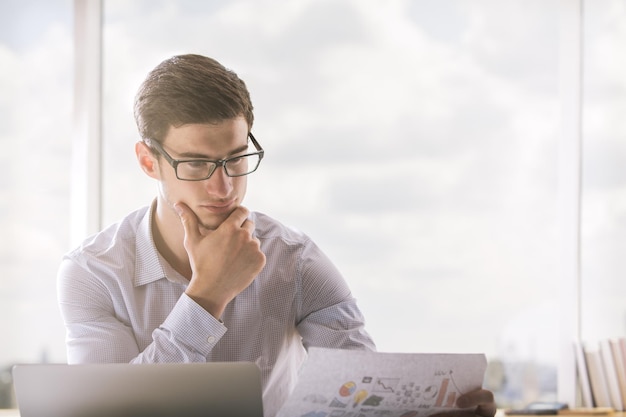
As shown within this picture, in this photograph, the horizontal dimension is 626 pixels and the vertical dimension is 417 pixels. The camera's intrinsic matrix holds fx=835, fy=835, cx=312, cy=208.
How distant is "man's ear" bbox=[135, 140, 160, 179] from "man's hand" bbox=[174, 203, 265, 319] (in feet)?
0.43

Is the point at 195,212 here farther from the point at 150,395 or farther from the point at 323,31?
the point at 323,31

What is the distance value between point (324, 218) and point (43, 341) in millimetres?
1180

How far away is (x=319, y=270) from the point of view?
6.75 feet

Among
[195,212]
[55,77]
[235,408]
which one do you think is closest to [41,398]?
[235,408]

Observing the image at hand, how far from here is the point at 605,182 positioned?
319 cm

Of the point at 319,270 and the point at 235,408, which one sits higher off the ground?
the point at 319,270

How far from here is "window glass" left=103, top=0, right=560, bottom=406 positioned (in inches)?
126

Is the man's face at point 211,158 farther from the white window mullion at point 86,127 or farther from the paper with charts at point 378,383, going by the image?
the white window mullion at point 86,127

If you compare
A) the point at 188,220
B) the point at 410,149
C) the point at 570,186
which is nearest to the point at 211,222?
the point at 188,220

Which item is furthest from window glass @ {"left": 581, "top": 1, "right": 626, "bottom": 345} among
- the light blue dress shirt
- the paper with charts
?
the paper with charts

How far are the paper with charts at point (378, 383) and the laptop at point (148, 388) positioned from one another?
8cm

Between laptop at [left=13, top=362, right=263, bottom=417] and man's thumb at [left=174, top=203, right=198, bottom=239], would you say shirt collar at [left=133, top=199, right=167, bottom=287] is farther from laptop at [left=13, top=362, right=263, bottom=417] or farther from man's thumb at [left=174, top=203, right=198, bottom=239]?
laptop at [left=13, top=362, right=263, bottom=417]

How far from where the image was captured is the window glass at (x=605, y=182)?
10.4 ft

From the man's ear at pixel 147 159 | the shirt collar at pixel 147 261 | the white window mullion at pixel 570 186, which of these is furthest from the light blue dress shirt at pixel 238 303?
the white window mullion at pixel 570 186
